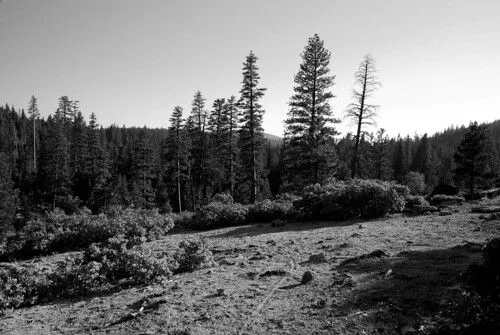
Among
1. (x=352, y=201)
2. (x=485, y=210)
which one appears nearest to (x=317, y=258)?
(x=352, y=201)

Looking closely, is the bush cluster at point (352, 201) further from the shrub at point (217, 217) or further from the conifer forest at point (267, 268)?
the shrub at point (217, 217)

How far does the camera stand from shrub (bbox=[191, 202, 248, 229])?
46.8ft

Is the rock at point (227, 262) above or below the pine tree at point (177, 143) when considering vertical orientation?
below

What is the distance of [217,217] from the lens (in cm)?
1444

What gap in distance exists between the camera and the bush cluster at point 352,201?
548 inches

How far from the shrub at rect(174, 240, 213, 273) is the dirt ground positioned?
0.30 m

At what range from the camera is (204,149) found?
147 ft

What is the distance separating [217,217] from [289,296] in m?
8.80

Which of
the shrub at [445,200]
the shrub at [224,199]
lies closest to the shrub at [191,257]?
the shrub at [224,199]

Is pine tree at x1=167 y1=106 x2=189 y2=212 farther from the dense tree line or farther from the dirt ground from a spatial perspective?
the dirt ground

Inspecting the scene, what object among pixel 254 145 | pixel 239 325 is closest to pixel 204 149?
pixel 254 145

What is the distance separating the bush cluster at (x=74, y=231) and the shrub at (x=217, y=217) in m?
2.50

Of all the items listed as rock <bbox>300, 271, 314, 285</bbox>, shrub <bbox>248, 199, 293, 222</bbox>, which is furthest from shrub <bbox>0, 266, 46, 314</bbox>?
shrub <bbox>248, 199, 293, 222</bbox>

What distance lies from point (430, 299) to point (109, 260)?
630cm
